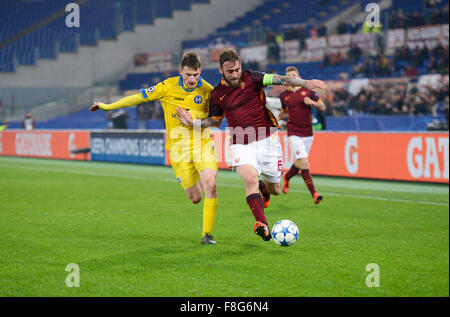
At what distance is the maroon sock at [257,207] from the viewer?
6.51 metres

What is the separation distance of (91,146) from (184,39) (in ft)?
54.1

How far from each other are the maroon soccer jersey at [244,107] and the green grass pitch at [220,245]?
127 cm

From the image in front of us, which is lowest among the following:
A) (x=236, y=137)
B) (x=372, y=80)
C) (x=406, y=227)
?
(x=406, y=227)

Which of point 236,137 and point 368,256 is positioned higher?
point 236,137

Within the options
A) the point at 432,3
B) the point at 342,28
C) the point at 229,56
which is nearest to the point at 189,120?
the point at 229,56

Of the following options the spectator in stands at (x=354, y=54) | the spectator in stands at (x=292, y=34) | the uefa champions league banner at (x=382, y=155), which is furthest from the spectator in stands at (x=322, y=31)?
the uefa champions league banner at (x=382, y=155)

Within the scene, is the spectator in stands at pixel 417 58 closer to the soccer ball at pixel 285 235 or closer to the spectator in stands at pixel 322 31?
the spectator in stands at pixel 322 31

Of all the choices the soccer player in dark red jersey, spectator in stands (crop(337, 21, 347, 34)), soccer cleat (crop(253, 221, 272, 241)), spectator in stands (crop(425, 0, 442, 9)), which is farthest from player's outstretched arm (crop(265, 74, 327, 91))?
spectator in stands (crop(425, 0, 442, 9))

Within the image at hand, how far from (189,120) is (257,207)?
126cm

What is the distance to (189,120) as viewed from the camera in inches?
277

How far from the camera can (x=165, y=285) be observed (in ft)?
16.9
